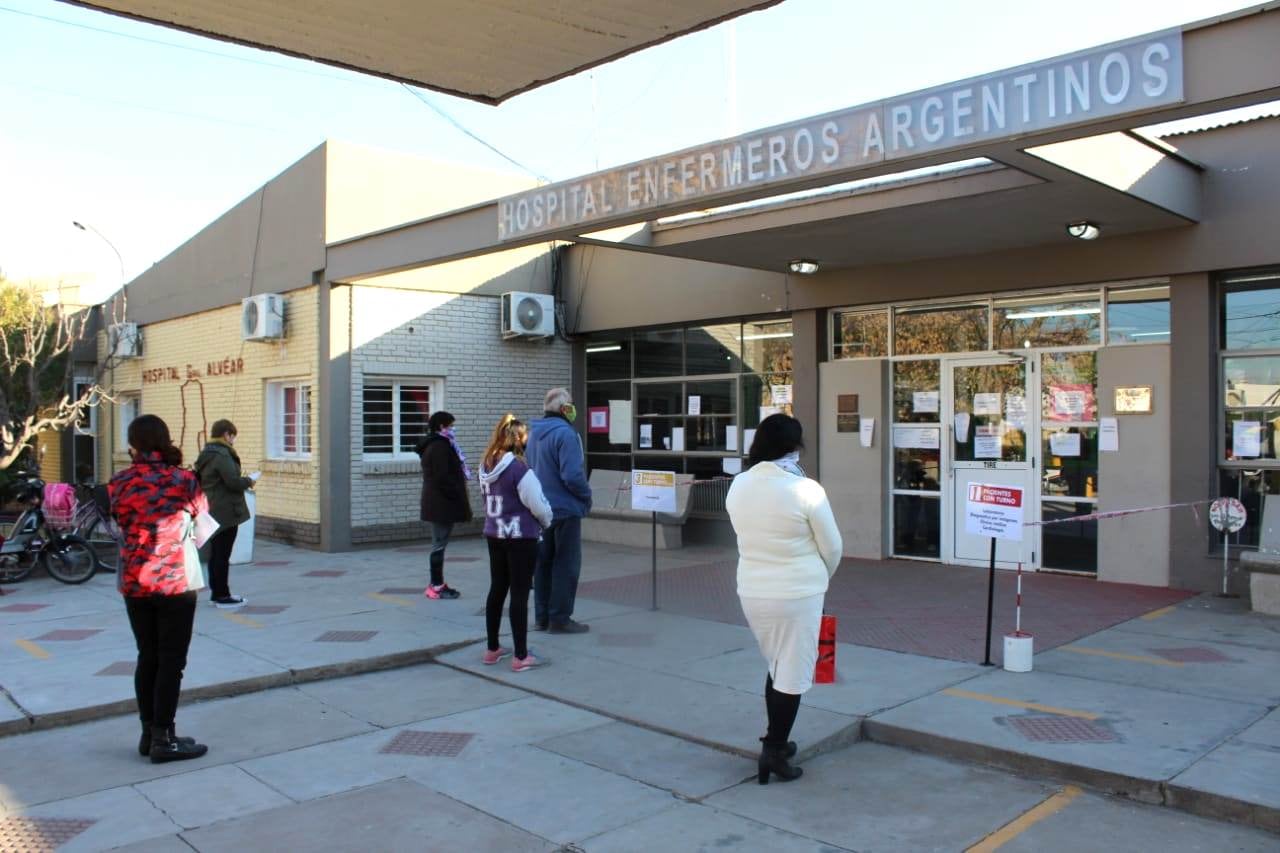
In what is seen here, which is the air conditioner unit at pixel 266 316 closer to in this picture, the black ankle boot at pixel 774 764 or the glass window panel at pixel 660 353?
the glass window panel at pixel 660 353

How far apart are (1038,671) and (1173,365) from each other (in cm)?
441

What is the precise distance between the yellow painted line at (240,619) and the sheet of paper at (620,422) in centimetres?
721

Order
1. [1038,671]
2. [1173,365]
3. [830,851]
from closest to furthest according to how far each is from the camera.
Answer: [830,851] → [1038,671] → [1173,365]

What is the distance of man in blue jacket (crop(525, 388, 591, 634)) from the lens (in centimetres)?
808

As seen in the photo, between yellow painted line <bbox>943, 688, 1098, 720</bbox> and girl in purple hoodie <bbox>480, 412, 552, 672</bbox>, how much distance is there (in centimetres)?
294

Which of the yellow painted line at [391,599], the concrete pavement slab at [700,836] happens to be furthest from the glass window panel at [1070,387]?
the concrete pavement slab at [700,836]

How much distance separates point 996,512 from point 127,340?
1711 cm

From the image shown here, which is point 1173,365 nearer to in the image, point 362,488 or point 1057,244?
point 1057,244

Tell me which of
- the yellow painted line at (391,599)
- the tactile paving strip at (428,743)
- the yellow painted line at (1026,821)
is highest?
the yellow painted line at (391,599)

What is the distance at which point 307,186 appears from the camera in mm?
13789

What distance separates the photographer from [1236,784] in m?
4.70

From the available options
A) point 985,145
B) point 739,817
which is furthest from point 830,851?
point 985,145

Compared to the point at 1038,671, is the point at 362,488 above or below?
above

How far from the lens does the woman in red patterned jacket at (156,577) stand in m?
5.29
